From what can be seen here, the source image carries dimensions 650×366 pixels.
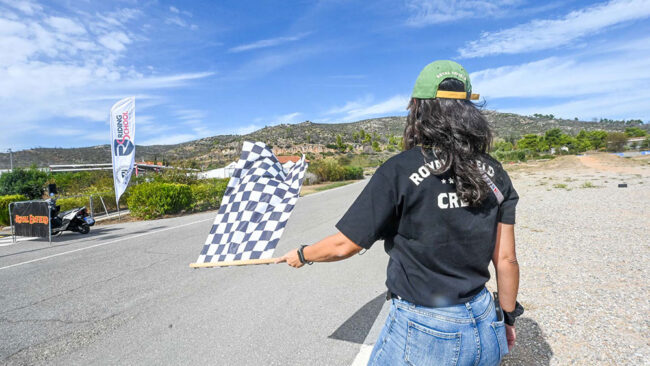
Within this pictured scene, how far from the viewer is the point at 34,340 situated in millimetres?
3584

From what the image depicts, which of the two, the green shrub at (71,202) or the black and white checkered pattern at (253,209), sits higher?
the black and white checkered pattern at (253,209)

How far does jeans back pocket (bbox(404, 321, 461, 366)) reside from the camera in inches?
54.2

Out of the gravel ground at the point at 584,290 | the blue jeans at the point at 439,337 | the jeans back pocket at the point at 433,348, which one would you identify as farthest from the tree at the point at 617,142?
the jeans back pocket at the point at 433,348

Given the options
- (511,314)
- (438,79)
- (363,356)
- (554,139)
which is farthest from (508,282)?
(554,139)

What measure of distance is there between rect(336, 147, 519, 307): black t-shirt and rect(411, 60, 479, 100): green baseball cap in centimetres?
26

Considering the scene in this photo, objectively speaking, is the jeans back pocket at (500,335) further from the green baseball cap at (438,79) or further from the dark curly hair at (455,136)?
the green baseball cap at (438,79)

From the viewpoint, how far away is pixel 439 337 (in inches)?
54.5

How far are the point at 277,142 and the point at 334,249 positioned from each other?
3244 inches

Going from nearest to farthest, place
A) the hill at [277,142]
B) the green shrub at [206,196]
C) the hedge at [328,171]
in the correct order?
the green shrub at [206,196], the hedge at [328,171], the hill at [277,142]

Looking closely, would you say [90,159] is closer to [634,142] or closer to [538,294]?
[538,294]

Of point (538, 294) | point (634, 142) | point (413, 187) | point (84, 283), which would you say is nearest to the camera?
point (413, 187)

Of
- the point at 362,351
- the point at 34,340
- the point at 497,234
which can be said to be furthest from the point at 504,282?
the point at 34,340

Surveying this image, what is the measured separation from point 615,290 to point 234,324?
441 centimetres

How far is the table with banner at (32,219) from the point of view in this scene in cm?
928
